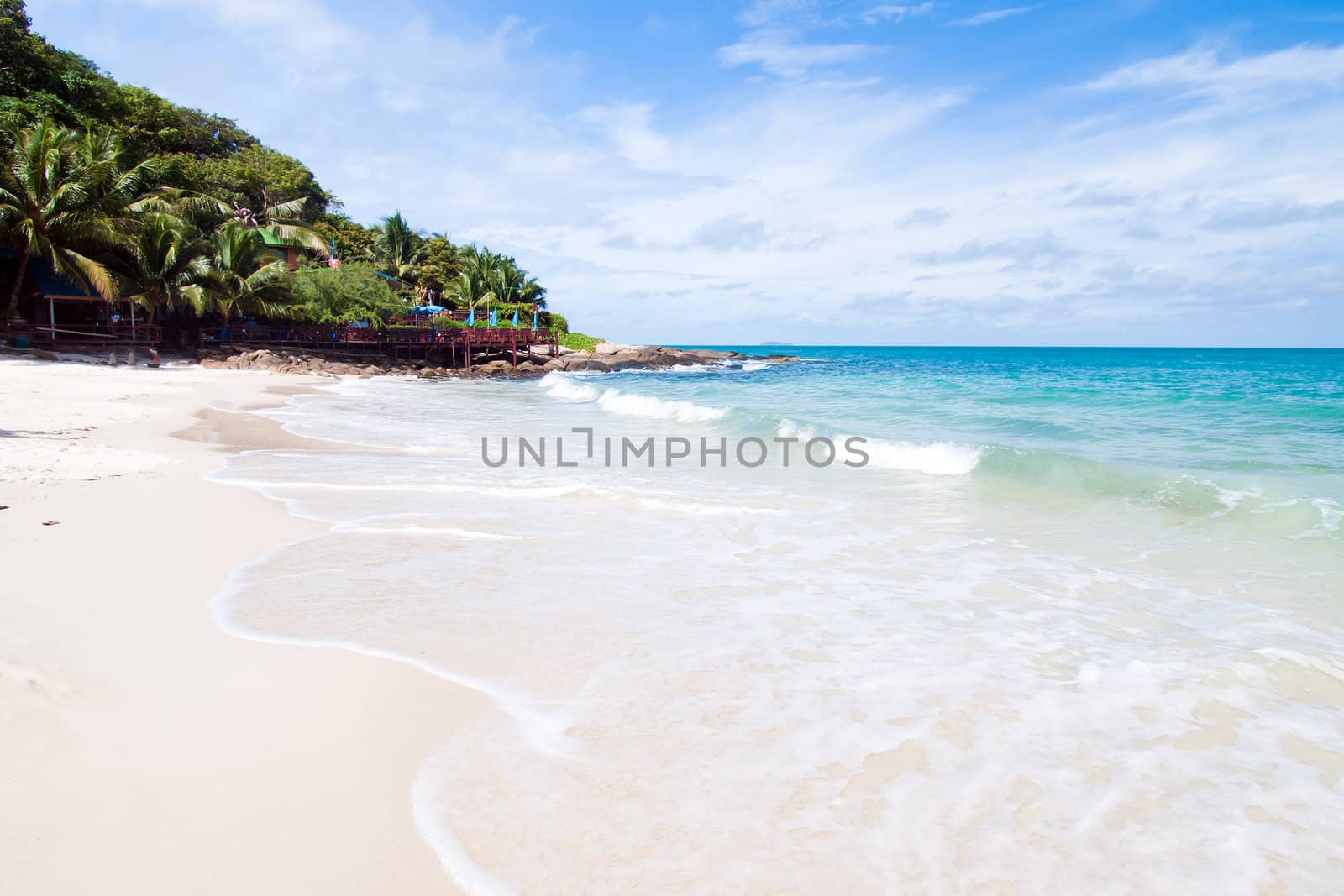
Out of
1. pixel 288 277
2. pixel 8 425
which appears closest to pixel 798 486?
pixel 8 425

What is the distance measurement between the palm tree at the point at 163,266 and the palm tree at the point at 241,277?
73 centimetres

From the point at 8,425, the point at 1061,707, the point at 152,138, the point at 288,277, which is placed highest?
the point at 152,138

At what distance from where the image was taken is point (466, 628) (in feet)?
13.8

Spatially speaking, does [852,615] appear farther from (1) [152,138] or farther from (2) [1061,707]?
(1) [152,138]

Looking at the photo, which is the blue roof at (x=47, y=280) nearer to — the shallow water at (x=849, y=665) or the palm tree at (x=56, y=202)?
the palm tree at (x=56, y=202)

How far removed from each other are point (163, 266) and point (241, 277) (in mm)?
3418

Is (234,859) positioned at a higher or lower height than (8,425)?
lower

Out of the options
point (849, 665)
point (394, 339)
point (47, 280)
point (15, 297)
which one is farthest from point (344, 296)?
point (849, 665)

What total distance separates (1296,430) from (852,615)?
16263 millimetres

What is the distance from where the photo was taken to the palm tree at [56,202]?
23.2 metres

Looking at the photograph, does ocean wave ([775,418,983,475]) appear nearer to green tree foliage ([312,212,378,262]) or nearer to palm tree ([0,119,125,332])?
palm tree ([0,119,125,332])

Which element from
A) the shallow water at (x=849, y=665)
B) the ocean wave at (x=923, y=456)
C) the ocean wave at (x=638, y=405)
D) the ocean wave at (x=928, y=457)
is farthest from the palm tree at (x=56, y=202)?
the ocean wave at (x=928, y=457)

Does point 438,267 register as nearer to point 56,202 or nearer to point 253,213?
point 253,213

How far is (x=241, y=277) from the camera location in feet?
103
